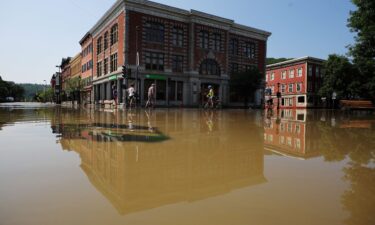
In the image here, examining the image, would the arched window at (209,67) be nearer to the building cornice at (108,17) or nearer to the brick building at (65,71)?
the building cornice at (108,17)

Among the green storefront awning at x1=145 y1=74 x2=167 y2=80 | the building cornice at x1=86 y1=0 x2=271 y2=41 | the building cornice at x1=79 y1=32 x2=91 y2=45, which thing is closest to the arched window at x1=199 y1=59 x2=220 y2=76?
the building cornice at x1=86 y1=0 x2=271 y2=41

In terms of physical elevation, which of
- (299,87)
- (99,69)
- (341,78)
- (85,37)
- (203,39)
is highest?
(85,37)

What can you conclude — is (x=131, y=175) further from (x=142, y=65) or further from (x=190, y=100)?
(x=190, y=100)

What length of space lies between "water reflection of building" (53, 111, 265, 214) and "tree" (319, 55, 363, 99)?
4724 centimetres

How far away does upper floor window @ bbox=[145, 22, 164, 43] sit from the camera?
109ft

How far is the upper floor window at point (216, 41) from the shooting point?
38.1 meters

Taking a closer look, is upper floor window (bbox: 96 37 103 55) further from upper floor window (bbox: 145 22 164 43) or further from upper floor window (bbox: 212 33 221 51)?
upper floor window (bbox: 212 33 221 51)

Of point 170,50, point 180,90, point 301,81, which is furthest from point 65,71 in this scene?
point 301,81

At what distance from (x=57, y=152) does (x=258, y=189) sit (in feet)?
10.6

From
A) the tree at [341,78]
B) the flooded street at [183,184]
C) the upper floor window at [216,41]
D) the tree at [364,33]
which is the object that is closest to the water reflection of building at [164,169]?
the flooded street at [183,184]

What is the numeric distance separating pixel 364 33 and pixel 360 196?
97.8 feet

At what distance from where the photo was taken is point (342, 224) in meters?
1.99

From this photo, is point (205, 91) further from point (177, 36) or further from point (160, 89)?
point (177, 36)

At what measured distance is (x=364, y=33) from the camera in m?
26.5
